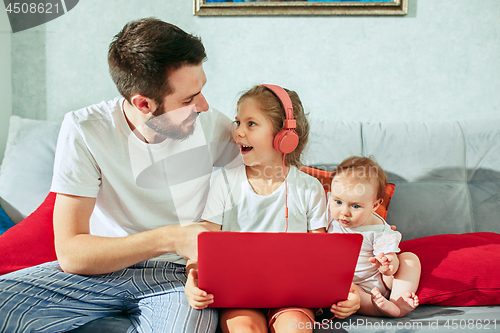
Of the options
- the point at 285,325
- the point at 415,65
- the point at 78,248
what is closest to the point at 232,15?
the point at 415,65

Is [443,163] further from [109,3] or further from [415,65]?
[109,3]

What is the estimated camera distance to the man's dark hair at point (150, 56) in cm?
99

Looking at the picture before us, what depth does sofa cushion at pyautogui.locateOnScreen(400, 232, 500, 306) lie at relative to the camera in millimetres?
1039

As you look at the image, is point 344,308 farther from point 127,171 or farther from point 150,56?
point 150,56

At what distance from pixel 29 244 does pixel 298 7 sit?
5.09 feet

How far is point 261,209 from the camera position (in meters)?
1.15

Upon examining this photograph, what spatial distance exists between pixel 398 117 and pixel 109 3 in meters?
1.60

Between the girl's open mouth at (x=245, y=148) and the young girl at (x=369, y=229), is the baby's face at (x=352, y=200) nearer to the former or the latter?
the young girl at (x=369, y=229)

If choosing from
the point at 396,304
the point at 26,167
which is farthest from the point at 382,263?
the point at 26,167

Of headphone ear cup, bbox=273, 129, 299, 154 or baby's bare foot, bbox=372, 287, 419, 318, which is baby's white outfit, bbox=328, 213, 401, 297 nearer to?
baby's bare foot, bbox=372, 287, 419, 318

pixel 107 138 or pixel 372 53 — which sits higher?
pixel 372 53

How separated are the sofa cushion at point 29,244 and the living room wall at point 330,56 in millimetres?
→ 867

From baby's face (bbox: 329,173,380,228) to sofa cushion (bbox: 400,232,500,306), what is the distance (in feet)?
0.80

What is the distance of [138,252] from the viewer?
3.04 ft
